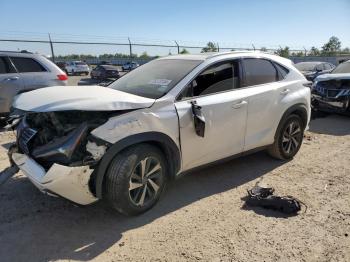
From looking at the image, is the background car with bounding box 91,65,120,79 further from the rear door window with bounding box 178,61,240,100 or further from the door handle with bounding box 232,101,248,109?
the door handle with bounding box 232,101,248,109

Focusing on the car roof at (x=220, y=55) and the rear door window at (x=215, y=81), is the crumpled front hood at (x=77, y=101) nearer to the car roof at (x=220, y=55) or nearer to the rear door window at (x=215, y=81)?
the rear door window at (x=215, y=81)

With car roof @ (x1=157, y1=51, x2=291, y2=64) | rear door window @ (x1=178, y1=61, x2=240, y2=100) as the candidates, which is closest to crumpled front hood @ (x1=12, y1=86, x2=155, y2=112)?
rear door window @ (x1=178, y1=61, x2=240, y2=100)

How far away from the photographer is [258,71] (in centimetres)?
492

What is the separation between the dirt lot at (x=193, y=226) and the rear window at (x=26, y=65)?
409cm

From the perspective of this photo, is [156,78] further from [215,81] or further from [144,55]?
[144,55]

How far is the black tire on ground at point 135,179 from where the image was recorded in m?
3.37

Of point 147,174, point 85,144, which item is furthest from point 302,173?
point 85,144

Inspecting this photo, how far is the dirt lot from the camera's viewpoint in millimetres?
3119

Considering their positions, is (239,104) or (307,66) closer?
(239,104)

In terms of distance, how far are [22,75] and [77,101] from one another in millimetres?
5242

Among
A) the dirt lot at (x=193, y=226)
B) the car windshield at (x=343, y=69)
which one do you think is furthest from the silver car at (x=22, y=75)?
the car windshield at (x=343, y=69)

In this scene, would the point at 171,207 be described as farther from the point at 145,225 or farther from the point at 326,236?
the point at 326,236

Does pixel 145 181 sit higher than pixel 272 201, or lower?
higher

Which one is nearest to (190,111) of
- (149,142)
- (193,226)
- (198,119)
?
(198,119)
